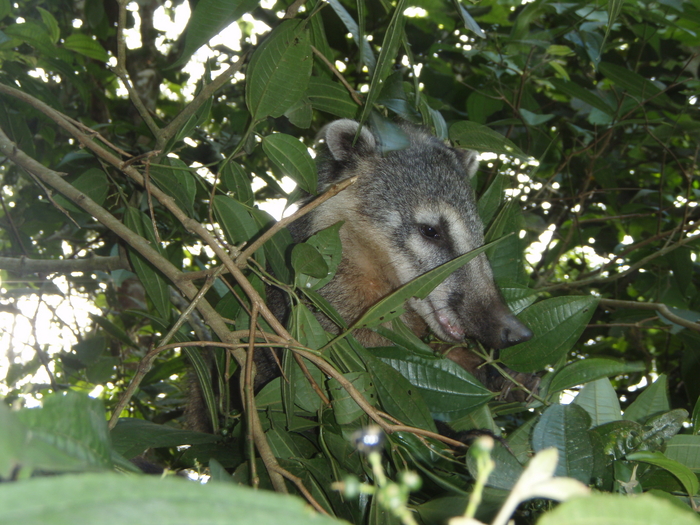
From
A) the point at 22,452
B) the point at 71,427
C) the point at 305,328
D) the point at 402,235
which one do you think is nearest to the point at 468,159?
the point at 402,235

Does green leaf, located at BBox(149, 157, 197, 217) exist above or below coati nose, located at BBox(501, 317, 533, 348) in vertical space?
above

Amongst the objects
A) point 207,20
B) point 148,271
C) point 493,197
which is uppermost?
point 207,20

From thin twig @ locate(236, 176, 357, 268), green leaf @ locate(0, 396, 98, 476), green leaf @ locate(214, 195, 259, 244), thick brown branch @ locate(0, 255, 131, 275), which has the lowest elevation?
green leaf @ locate(0, 396, 98, 476)

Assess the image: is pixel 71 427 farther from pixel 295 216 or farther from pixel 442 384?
pixel 442 384

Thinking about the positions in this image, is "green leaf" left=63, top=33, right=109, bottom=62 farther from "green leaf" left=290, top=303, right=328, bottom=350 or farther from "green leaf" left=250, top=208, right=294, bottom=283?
"green leaf" left=290, top=303, right=328, bottom=350

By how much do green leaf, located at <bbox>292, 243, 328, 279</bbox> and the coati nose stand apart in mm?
926

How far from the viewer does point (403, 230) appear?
295 centimetres

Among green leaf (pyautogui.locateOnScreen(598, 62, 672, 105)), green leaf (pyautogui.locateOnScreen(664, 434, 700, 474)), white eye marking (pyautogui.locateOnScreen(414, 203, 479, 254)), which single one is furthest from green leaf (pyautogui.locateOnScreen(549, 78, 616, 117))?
green leaf (pyautogui.locateOnScreen(664, 434, 700, 474))

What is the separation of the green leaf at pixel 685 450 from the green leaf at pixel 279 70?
1406 mm

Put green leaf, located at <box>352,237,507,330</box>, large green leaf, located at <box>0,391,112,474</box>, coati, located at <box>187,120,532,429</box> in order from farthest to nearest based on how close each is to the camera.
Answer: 1. coati, located at <box>187,120,532,429</box>
2. green leaf, located at <box>352,237,507,330</box>
3. large green leaf, located at <box>0,391,112,474</box>

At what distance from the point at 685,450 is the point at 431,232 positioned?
168cm

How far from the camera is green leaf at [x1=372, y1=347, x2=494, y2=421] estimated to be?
1605mm

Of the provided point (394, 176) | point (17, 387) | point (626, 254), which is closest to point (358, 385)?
point (394, 176)

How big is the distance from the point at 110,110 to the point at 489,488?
4299 millimetres
